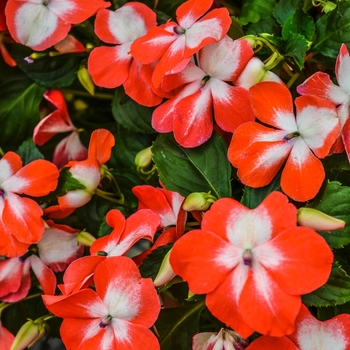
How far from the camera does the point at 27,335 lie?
0.75 m

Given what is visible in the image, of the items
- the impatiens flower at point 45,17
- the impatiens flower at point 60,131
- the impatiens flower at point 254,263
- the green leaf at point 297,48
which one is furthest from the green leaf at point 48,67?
the impatiens flower at point 254,263

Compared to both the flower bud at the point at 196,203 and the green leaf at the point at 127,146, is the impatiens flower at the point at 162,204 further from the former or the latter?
the green leaf at the point at 127,146

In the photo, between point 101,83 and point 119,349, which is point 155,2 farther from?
point 119,349

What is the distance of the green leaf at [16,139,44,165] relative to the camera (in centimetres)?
85

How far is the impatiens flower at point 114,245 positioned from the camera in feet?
2.08

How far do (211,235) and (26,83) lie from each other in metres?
0.58

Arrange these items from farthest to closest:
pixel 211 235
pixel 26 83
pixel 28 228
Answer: pixel 26 83 < pixel 28 228 < pixel 211 235

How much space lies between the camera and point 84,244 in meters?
0.80

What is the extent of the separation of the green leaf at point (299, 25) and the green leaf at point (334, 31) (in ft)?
0.07

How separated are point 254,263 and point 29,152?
0.43 meters

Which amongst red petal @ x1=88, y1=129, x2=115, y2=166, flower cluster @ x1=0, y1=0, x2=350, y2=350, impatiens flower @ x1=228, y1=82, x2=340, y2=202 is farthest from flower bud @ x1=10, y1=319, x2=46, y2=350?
impatiens flower @ x1=228, y1=82, x2=340, y2=202

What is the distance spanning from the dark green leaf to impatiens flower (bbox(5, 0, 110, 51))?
1.11 ft

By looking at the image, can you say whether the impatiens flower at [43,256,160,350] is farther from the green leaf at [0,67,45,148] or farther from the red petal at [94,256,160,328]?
the green leaf at [0,67,45,148]

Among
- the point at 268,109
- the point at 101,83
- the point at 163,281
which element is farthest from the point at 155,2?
the point at 163,281
